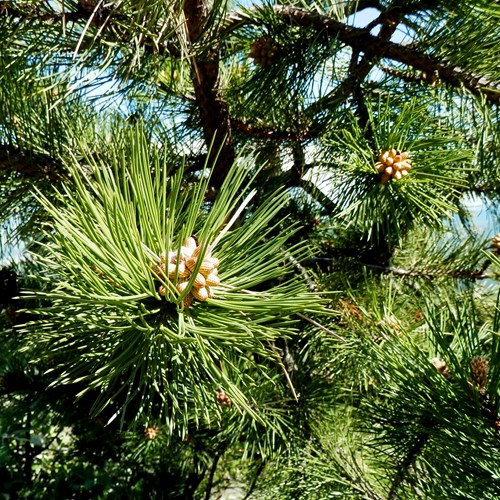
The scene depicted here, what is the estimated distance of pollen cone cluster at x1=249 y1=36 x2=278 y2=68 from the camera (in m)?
0.70

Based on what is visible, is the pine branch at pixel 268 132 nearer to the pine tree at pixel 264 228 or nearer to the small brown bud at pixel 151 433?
the pine tree at pixel 264 228

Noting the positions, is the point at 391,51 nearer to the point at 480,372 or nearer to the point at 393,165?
the point at 393,165

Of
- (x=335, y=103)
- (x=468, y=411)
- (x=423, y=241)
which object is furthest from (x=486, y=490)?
(x=423, y=241)

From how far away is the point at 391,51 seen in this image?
0.62 meters

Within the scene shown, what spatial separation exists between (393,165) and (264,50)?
0.78 feet

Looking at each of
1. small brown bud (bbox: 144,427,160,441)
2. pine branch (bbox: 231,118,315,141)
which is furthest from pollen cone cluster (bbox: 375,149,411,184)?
small brown bud (bbox: 144,427,160,441)

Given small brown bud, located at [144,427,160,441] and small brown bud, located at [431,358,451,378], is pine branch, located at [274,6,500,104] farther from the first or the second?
small brown bud, located at [144,427,160,441]

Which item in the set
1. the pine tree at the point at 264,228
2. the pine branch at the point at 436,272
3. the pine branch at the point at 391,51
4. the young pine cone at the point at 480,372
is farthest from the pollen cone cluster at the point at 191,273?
the pine branch at the point at 436,272

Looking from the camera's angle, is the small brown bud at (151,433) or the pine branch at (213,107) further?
the small brown bud at (151,433)

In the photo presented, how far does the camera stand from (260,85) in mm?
723

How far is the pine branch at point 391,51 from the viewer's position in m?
0.59

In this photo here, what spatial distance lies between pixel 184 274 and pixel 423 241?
2.76ft

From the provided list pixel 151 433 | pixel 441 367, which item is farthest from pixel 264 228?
pixel 151 433

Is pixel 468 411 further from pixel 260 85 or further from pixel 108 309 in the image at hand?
pixel 260 85
